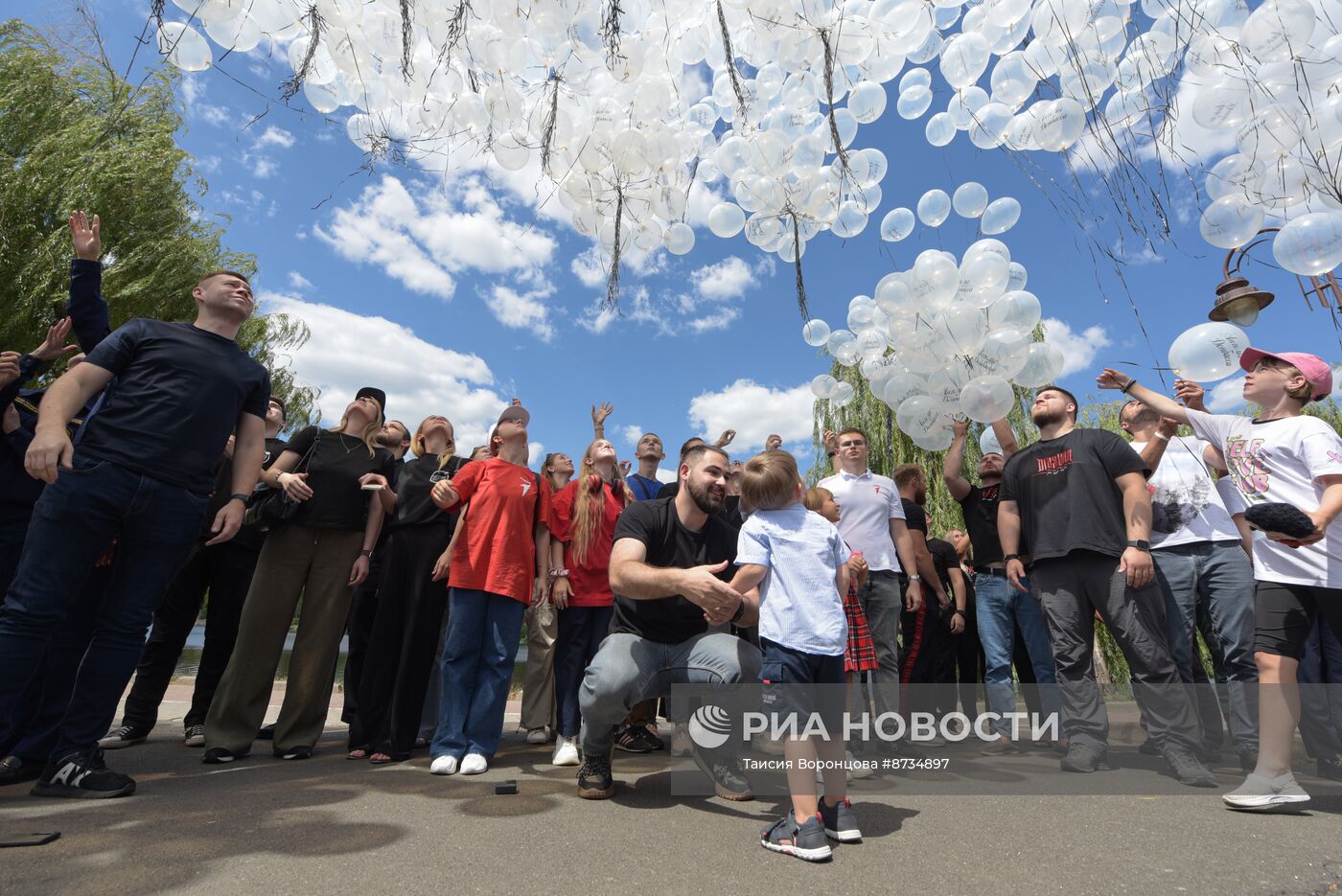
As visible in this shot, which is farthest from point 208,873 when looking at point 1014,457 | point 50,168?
point 50,168

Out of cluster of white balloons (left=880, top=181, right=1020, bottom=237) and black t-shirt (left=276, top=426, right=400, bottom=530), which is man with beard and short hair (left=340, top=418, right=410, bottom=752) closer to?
black t-shirt (left=276, top=426, right=400, bottom=530)

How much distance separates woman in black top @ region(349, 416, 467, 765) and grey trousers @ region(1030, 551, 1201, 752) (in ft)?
Result: 10.7

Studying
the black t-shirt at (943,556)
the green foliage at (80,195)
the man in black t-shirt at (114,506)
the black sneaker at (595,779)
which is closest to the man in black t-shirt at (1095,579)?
the black t-shirt at (943,556)

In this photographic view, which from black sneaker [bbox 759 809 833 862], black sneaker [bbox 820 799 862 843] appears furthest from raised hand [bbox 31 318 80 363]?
black sneaker [bbox 820 799 862 843]

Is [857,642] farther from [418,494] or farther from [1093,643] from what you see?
[418,494]

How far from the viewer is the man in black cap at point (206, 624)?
12.6ft

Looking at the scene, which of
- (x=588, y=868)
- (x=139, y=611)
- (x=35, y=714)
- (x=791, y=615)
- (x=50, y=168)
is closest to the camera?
(x=588, y=868)

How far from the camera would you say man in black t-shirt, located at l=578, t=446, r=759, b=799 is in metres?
2.61

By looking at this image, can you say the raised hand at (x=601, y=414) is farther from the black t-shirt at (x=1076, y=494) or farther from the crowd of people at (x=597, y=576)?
the black t-shirt at (x=1076, y=494)

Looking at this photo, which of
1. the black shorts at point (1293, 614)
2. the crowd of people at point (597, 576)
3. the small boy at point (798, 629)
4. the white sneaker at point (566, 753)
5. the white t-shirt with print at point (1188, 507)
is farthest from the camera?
the white t-shirt with print at point (1188, 507)

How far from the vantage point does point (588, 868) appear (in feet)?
6.21

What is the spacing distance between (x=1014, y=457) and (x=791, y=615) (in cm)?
235

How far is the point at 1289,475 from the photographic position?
9.09 ft

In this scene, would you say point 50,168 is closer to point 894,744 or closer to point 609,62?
point 609,62
